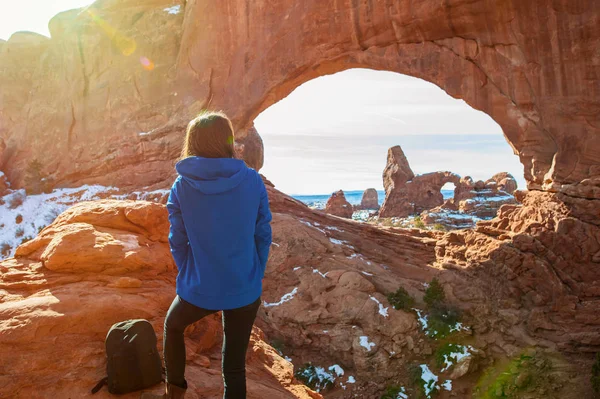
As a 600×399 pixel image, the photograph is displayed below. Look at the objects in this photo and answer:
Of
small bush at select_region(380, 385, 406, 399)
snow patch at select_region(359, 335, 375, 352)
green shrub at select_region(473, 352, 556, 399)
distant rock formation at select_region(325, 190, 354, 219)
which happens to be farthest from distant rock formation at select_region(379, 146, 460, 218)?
small bush at select_region(380, 385, 406, 399)

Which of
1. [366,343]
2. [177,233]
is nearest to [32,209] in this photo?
[366,343]

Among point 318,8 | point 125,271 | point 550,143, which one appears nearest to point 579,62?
point 550,143

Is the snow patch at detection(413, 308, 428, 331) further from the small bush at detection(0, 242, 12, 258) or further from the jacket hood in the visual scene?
the small bush at detection(0, 242, 12, 258)

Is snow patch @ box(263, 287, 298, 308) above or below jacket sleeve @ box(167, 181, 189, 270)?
below

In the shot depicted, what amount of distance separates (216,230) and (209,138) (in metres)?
0.74

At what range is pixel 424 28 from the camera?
53.1 feet

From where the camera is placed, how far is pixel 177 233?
3424mm

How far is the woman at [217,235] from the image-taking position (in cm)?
327

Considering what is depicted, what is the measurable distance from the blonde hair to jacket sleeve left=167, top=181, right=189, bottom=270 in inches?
13.8

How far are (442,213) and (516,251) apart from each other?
22.1 metres

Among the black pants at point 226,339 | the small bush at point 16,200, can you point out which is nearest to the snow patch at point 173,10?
the small bush at point 16,200

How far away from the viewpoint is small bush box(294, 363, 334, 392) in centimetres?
1208

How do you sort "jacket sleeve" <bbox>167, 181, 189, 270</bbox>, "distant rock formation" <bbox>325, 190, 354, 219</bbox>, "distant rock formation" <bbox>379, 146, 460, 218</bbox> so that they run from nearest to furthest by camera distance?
"jacket sleeve" <bbox>167, 181, 189, 270</bbox> < "distant rock formation" <bbox>379, 146, 460, 218</bbox> < "distant rock formation" <bbox>325, 190, 354, 219</bbox>

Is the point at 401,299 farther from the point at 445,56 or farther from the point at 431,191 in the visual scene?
the point at 431,191
